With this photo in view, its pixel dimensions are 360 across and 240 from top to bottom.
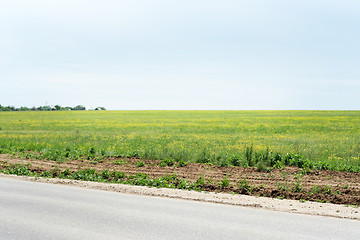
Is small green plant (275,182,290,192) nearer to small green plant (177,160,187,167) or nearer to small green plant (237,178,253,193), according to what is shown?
small green plant (237,178,253,193)

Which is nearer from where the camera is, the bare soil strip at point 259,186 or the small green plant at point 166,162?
the bare soil strip at point 259,186

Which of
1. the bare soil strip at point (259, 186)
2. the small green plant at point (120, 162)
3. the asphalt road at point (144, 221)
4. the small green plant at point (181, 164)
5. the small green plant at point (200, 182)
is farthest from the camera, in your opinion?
the small green plant at point (120, 162)

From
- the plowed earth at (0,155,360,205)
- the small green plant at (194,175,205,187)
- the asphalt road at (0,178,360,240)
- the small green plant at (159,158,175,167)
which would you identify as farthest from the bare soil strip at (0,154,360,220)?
the asphalt road at (0,178,360,240)

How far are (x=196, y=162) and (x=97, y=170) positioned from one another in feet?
15.6

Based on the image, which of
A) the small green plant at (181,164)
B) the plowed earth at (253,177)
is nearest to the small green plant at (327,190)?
the plowed earth at (253,177)

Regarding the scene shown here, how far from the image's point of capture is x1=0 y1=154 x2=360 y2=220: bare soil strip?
892 centimetres

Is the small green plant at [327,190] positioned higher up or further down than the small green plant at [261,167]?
further down

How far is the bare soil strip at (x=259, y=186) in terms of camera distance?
8.92 m

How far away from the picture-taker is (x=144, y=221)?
7031mm

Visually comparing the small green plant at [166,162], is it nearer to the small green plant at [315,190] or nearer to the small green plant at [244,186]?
the small green plant at [244,186]

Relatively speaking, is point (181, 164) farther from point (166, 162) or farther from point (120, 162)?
point (120, 162)

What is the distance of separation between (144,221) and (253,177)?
6251 mm

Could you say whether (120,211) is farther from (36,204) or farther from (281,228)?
(281,228)

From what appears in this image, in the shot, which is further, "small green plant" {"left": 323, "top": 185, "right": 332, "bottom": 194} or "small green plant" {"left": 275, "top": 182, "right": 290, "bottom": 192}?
"small green plant" {"left": 275, "top": 182, "right": 290, "bottom": 192}
